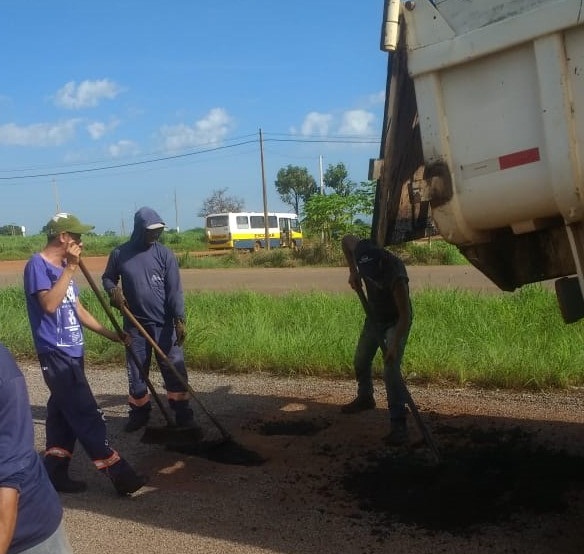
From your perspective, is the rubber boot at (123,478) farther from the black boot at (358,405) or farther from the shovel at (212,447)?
the black boot at (358,405)

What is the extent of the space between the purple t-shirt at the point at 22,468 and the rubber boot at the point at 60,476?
2.41 metres

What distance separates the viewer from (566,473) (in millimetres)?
4445

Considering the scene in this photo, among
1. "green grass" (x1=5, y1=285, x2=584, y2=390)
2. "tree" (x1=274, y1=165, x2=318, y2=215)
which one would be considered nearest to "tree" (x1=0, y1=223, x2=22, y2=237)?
"tree" (x1=274, y1=165, x2=318, y2=215)

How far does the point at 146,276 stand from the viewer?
5953 mm

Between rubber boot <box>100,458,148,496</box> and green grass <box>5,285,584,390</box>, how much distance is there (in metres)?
3.35

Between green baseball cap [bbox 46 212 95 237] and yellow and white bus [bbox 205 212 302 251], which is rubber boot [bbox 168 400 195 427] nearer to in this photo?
green baseball cap [bbox 46 212 95 237]

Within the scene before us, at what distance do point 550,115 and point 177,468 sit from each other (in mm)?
3516

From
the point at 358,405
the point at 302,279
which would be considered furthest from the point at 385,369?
the point at 302,279

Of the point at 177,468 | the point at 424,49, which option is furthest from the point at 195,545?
the point at 424,49

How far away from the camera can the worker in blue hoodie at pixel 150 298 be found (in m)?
5.92

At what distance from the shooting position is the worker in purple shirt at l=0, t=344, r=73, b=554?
2285 mm

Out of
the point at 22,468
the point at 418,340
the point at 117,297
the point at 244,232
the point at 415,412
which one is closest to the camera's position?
the point at 22,468

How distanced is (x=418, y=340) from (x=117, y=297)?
363 centimetres

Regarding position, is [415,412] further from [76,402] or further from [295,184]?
[295,184]
